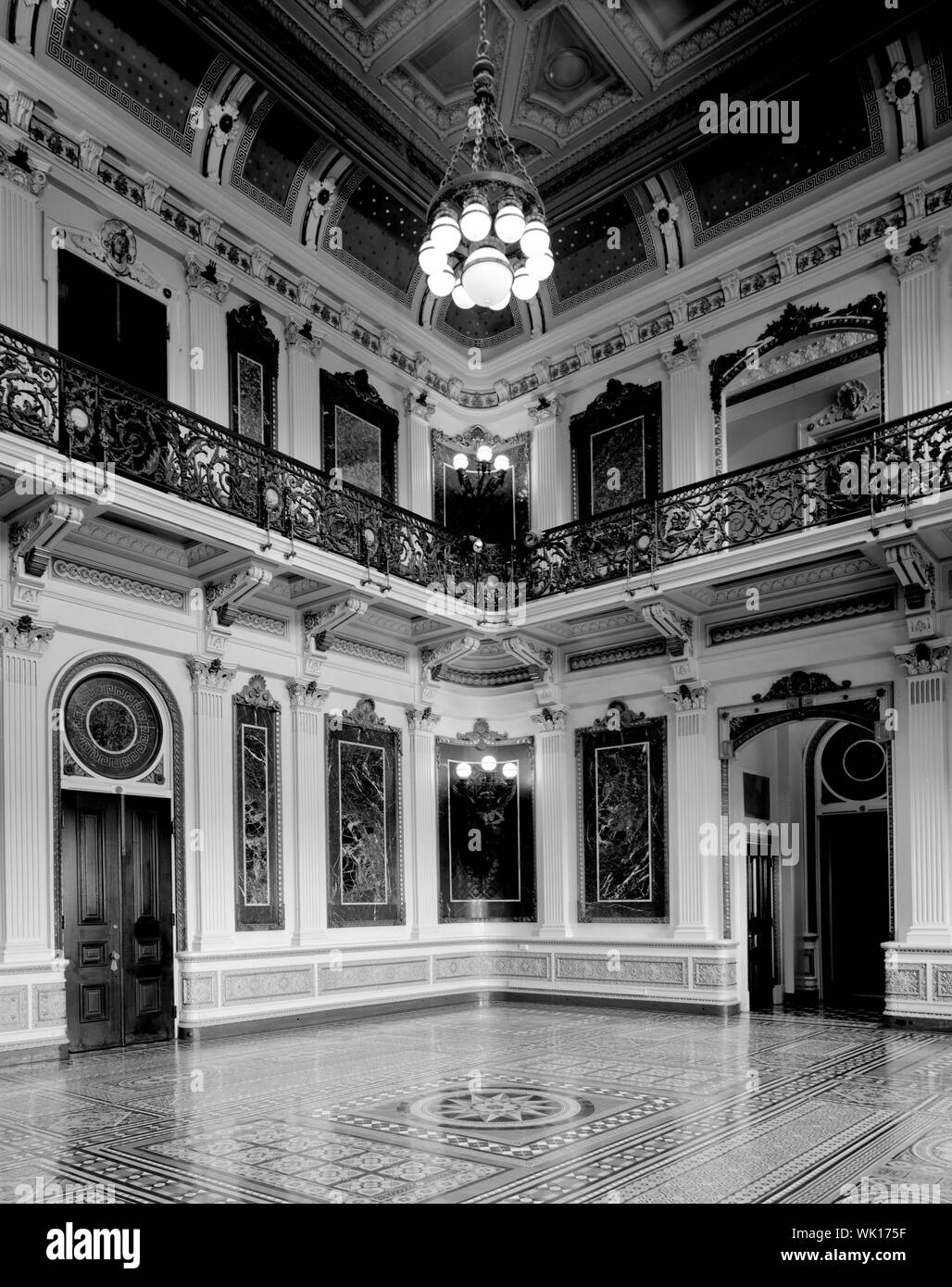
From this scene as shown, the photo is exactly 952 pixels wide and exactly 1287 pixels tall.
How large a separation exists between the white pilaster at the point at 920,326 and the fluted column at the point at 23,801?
8.61 meters

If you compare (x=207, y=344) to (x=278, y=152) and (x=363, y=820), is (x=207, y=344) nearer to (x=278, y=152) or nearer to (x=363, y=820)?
(x=278, y=152)

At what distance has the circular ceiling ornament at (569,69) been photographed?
1102cm

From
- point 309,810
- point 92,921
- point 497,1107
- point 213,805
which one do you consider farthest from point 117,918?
point 497,1107

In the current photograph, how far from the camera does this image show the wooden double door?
9062 mm

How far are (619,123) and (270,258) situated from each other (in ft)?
13.7

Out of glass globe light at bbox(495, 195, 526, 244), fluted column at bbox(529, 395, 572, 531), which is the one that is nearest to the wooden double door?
glass globe light at bbox(495, 195, 526, 244)

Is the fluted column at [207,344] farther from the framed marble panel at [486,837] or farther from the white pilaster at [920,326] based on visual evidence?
the white pilaster at [920,326]

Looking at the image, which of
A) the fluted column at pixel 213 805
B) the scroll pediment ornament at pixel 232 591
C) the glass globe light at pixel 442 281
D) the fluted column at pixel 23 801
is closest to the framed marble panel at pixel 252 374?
the scroll pediment ornament at pixel 232 591

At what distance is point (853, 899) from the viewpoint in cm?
1409

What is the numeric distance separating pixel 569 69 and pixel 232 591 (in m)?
6.56

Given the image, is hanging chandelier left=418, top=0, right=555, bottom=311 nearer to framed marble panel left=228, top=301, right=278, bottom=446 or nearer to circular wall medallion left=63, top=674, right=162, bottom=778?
framed marble panel left=228, top=301, right=278, bottom=446

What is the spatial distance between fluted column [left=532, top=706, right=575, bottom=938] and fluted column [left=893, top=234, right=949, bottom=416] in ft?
17.8

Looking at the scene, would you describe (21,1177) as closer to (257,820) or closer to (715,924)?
(257,820)

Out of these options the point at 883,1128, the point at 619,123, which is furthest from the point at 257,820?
the point at 619,123
